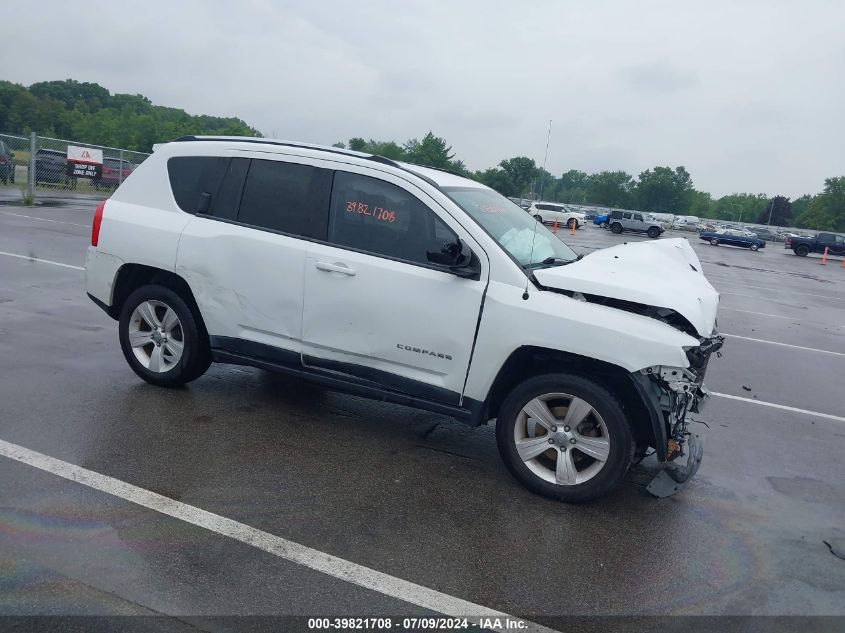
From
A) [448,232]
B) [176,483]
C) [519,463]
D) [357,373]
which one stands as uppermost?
[448,232]

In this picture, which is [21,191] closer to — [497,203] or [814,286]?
[497,203]

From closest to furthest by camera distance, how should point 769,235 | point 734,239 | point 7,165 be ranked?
1. point 7,165
2. point 734,239
3. point 769,235

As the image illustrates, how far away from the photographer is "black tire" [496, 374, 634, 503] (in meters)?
4.23

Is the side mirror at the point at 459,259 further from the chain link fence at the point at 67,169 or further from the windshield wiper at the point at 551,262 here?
the chain link fence at the point at 67,169

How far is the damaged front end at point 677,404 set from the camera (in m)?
4.13

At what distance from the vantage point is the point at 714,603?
11.5 ft

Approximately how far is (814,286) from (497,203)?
2080 centimetres

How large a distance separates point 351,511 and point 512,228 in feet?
7.46

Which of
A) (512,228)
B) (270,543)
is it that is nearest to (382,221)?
(512,228)

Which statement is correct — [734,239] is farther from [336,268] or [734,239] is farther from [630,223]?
[336,268]

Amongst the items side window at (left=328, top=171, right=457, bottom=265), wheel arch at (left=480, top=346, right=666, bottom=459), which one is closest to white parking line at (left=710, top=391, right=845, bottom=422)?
wheel arch at (left=480, top=346, right=666, bottom=459)

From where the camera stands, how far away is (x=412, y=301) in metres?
4.66

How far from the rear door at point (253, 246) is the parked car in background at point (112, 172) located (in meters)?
22.5

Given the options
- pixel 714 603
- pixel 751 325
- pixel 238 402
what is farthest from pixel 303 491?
pixel 751 325
